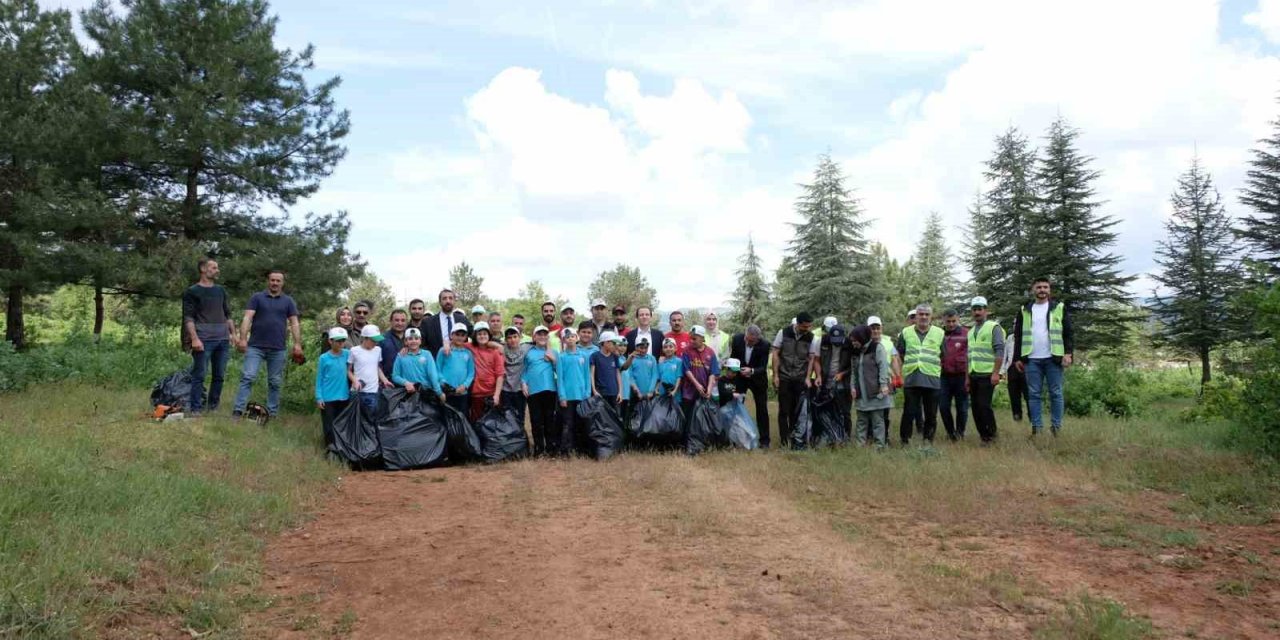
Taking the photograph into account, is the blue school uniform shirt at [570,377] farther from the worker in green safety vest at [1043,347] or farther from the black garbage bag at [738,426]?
the worker in green safety vest at [1043,347]

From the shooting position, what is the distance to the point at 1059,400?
8.30 metres

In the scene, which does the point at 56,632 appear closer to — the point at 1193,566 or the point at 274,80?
the point at 1193,566

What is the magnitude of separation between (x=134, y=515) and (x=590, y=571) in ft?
9.01

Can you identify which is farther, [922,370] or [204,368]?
[922,370]

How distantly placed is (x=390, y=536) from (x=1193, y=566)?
496cm

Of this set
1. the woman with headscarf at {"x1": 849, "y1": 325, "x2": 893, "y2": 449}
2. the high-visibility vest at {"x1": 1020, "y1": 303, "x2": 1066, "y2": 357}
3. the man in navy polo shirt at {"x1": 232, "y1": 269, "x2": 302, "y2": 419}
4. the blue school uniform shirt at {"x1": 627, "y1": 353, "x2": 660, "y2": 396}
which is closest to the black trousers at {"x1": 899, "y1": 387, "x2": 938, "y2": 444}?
the woman with headscarf at {"x1": 849, "y1": 325, "x2": 893, "y2": 449}

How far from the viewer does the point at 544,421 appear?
877cm

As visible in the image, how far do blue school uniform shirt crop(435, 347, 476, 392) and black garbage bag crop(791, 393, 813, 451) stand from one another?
3738 mm

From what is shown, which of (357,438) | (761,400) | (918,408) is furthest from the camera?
(761,400)

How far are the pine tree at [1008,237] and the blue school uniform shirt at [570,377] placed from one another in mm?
22996

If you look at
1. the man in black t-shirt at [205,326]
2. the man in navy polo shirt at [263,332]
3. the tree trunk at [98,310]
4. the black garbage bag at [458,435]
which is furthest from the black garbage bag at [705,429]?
the tree trunk at [98,310]

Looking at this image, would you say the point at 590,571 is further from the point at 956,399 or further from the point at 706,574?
the point at 956,399

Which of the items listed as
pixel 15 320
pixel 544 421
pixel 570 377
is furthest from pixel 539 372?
pixel 15 320

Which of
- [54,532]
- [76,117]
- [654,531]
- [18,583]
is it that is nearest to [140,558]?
[54,532]
